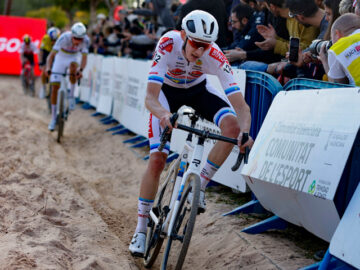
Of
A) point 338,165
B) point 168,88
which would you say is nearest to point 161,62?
point 168,88

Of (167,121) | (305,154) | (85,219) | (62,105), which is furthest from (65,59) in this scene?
(305,154)

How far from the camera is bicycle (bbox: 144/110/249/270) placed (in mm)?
4270

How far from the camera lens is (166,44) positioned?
5.14 meters

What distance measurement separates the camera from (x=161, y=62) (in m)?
5.10

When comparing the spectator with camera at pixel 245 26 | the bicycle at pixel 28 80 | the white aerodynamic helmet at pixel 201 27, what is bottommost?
the bicycle at pixel 28 80

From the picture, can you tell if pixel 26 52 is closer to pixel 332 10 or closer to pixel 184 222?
pixel 332 10

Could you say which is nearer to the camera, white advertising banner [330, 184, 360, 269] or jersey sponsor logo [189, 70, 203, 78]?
white advertising banner [330, 184, 360, 269]

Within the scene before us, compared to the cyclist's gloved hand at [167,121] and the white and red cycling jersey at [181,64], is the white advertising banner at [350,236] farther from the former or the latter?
the white and red cycling jersey at [181,64]

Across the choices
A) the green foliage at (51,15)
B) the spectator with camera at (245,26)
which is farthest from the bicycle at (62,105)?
the green foliage at (51,15)

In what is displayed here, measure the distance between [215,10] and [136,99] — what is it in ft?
12.2

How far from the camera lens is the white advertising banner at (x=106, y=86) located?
15.5 m

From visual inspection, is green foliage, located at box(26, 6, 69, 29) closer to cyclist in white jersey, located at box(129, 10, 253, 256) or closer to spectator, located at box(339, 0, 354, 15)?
spectator, located at box(339, 0, 354, 15)

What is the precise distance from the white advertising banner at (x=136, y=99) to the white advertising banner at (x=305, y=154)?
231 inches

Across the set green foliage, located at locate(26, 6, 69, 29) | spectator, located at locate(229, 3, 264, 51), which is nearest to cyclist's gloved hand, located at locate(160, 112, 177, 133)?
spectator, located at locate(229, 3, 264, 51)
